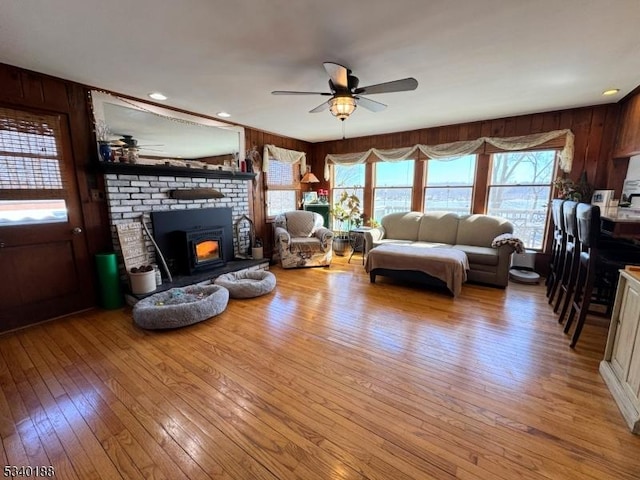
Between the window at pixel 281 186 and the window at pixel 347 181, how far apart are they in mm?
866

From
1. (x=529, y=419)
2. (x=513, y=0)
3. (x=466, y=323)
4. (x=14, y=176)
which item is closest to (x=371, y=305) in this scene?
(x=466, y=323)

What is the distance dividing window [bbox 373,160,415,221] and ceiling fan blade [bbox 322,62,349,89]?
3197 millimetres

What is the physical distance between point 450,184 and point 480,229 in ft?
3.56

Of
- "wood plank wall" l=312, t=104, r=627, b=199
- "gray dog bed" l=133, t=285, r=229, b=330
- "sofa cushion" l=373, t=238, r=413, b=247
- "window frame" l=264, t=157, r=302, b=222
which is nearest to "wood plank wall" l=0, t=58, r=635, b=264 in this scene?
"wood plank wall" l=312, t=104, r=627, b=199

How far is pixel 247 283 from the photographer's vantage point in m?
3.38

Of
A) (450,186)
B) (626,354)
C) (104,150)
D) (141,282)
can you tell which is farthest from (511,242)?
→ (104,150)

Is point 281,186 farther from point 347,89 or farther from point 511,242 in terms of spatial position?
point 511,242

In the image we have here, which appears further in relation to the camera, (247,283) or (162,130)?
(162,130)

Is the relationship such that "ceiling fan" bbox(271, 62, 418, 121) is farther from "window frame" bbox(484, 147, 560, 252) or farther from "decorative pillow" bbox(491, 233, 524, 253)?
"window frame" bbox(484, 147, 560, 252)

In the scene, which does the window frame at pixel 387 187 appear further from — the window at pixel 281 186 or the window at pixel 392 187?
the window at pixel 281 186

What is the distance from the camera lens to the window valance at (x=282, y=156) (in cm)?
505

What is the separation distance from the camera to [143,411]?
1660 mm

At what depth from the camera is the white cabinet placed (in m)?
1.58

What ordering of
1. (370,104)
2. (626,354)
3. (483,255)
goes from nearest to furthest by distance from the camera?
(626,354) < (370,104) < (483,255)
